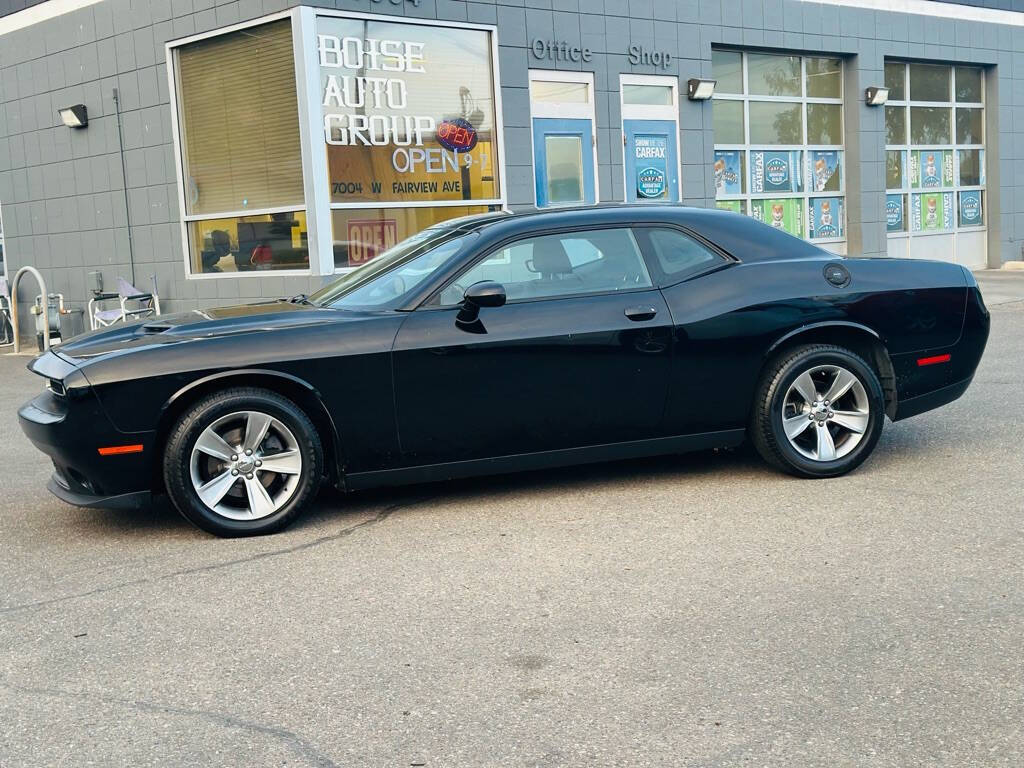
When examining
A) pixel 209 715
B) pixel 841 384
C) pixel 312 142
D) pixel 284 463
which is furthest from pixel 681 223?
pixel 312 142

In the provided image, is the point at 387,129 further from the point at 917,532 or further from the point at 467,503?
the point at 917,532

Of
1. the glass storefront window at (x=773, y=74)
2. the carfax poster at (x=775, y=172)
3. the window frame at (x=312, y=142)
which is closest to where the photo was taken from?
the window frame at (x=312, y=142)

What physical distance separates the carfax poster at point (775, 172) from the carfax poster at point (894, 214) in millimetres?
2266

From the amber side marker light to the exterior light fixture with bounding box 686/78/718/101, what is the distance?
38.9 feet

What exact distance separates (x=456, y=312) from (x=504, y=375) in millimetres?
378

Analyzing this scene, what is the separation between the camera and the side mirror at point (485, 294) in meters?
5.46

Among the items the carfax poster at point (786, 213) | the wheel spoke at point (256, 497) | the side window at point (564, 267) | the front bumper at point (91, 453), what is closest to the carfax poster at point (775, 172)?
the carfax poster at point (786, 213)

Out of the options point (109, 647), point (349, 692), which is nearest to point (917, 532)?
point (349, 692)

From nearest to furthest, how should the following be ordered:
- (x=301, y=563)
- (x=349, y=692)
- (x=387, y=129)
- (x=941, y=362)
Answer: (x=349, y=692) < (x=301, y=563) < (x=941, y=362) < (x=387, y=129)

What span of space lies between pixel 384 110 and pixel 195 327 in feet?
25.1

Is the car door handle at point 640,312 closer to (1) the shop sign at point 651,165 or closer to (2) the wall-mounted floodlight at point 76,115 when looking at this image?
(1) the shop sign at point 651,165

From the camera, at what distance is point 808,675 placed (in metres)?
3.51

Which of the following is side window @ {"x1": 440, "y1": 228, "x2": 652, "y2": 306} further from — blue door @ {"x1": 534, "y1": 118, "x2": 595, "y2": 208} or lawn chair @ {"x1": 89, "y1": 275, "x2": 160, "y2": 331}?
lawn chair @ {"x1": 89, "y1": 275, "x2": 160, "y2": 331}

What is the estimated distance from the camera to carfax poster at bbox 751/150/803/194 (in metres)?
17.4
